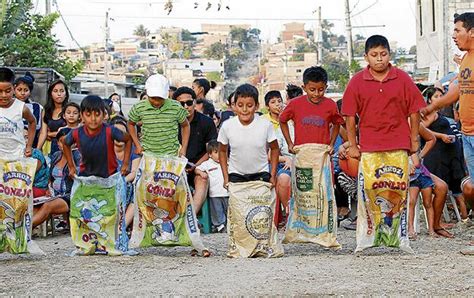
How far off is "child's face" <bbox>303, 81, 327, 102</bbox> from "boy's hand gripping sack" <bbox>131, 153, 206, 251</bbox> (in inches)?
56.4

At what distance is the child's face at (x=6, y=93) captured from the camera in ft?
30.5

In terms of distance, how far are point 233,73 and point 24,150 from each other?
88.1 metres

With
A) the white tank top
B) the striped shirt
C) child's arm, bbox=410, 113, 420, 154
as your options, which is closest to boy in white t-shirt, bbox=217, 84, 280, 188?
the striped shirt

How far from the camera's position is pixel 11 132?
9.34 meters

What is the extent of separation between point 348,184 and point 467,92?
112 inches

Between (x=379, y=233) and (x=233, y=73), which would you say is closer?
(x=379, y=233)

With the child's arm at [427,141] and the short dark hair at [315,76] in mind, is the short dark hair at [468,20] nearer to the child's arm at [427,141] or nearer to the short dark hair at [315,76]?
the short dark hair at [315,76]

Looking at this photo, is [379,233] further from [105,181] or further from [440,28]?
[440,28]

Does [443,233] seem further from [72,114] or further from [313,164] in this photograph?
[72,114]

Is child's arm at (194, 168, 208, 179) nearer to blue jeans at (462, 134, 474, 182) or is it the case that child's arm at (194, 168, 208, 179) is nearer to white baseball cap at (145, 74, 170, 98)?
white baseball cap at (145, 74, 170, 98)

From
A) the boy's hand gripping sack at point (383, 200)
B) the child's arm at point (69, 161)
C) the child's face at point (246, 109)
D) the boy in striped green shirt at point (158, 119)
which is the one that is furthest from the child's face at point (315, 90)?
the child's arm at point (69, 161)

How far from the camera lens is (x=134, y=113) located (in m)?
9.52

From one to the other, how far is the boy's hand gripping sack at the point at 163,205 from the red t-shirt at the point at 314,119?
4.01 ft

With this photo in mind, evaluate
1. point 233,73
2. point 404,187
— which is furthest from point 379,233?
point 233,73
